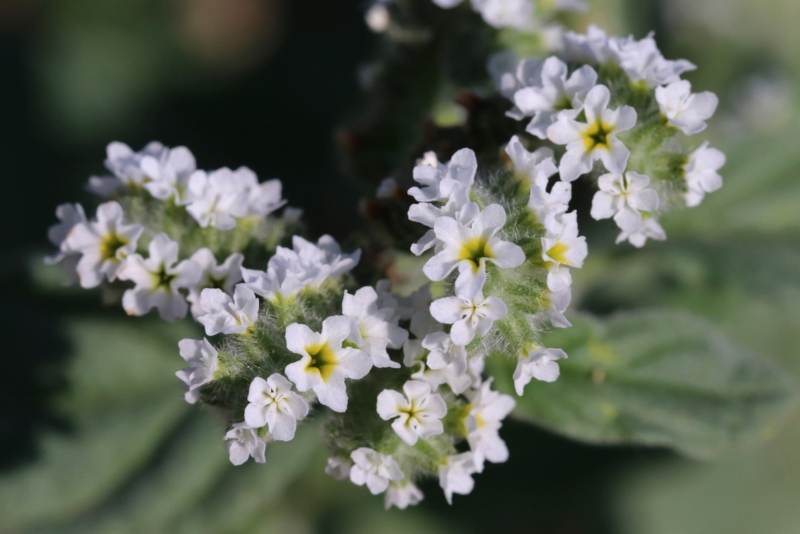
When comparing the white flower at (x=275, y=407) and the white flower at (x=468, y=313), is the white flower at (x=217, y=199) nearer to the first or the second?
the white flower at (x=275, y=407)

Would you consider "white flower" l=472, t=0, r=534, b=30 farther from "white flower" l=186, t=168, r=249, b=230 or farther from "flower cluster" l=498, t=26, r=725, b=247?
"white flower" l=186, t=168, r=249, b=230

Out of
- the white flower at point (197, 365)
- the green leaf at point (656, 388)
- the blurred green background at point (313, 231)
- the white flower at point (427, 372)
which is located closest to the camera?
the white flower at point (197, 365)

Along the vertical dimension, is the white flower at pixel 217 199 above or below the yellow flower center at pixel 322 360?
above

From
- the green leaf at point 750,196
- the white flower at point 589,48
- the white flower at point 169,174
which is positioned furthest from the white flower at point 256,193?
the green leaf at point 750,196

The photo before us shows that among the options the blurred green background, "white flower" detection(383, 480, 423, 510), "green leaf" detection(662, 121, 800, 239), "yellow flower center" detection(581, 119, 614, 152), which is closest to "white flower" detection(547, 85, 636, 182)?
"yellow flower center" detection(581, 119, 614, 152)

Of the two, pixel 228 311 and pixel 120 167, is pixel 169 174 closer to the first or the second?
pixel 120 167
